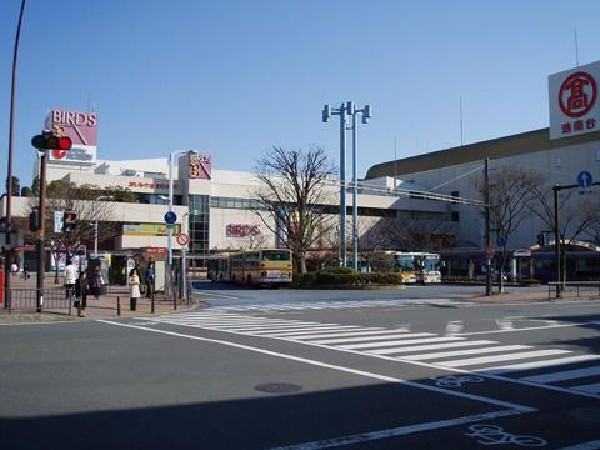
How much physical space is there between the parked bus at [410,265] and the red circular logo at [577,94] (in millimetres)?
25599

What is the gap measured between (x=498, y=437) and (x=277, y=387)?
3819 millimetres

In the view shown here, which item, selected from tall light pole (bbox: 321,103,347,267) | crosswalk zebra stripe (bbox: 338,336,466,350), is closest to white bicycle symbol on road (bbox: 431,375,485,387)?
crosswalk zebra stripe (bbox: 338,336,466,350)

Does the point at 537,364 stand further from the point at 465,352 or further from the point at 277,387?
the point at 277,387

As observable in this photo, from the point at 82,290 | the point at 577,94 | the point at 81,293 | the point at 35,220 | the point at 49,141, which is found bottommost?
the point at 81,293

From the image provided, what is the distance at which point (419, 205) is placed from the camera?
109m

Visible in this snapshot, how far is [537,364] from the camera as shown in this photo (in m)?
13.0

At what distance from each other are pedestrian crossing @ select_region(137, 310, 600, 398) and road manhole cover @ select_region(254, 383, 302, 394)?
3.63 meters

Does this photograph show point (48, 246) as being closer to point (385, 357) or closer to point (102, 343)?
point (102, 343)

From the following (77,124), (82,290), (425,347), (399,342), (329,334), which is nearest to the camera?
(425,347)

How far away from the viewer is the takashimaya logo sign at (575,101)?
3584cm

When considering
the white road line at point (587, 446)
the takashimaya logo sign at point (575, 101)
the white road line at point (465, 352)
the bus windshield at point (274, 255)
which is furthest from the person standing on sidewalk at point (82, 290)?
the takashimaya logo sign at point (575, 101)

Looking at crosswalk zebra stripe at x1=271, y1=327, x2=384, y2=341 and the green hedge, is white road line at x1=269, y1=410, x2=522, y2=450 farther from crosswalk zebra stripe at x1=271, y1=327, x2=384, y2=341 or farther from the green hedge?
the green hedge

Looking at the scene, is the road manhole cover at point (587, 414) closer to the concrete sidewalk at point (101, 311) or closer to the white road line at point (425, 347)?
the white road line at point (425, 347)

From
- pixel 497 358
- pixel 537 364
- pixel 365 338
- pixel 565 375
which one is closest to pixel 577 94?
pixel 365 338
